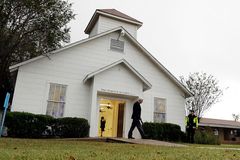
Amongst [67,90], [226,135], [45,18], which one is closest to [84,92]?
[67,90]

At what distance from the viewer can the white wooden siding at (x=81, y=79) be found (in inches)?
555

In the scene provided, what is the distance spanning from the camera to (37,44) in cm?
1435

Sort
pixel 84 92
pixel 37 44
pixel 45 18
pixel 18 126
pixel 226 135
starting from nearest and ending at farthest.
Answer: pixel 18 126, pixel 45 18, pixel 37 44, pixel 84 92, pixel 226 135

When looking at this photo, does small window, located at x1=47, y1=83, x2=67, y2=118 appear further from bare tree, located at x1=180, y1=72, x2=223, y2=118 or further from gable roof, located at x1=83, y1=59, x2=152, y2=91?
bare tree, located at x1=180, y1=72, x2=223, y2=118

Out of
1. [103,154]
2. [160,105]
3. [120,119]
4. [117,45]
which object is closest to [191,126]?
[160,105]

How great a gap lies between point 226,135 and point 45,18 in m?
29.5

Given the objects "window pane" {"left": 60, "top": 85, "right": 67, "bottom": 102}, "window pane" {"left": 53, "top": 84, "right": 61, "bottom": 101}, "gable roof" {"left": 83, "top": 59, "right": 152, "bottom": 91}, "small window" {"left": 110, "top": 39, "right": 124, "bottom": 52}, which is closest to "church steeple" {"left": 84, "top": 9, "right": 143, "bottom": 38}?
"small window" {"left": 110, "top": 39, "right": 124, "bottom": 52}

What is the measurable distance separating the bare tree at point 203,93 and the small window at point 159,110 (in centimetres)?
1159

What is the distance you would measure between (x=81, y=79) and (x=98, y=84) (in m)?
1.26

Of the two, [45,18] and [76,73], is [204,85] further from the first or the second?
[45,18]

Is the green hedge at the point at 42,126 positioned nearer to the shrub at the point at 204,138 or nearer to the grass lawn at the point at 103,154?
the grass lawn at the point at 103,154

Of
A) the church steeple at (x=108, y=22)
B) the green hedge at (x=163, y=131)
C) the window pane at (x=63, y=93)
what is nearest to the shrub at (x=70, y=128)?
the window pane at (x=63, y=93)

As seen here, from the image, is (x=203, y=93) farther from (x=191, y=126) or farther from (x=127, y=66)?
(x=127, y=66)

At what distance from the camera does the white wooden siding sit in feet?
46.3
